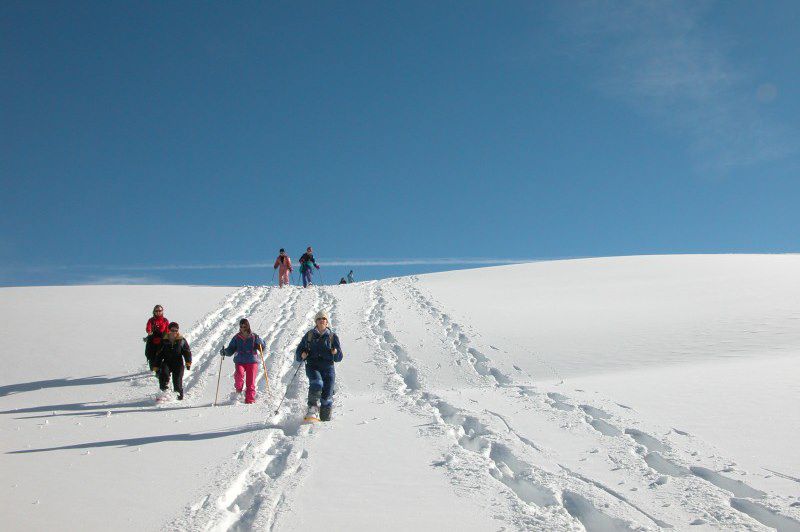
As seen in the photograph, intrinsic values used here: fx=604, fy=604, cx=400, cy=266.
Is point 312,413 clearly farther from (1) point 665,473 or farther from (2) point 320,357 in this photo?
(1) point 665,473

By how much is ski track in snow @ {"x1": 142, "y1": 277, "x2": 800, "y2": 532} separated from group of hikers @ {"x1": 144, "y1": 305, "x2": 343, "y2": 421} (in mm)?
397

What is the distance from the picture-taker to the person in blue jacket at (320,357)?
7918 millimetres

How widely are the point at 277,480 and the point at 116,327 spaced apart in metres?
11.6

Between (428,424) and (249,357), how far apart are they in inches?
133

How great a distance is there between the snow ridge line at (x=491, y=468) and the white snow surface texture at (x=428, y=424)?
27 millimetres

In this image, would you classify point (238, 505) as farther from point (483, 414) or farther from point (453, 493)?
point (483, 414)

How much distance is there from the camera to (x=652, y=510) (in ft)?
15.2

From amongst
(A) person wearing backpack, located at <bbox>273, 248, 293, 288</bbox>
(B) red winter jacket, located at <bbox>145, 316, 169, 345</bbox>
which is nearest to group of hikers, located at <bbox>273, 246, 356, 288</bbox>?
(A) person wearing backpack, located at <bbox>273, 248, 293, 288</bbox>

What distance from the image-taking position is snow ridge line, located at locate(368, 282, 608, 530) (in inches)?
179

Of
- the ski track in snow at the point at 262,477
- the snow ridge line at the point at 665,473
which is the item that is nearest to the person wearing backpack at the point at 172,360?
the ski track in snow at the point at 262,477

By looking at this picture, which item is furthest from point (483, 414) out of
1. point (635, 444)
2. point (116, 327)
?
point (116, 327)

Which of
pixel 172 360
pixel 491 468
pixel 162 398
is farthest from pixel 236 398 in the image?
pixel 491 468

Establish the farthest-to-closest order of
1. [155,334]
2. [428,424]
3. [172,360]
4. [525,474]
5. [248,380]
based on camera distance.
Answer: [155,334]
[172,360]
[248,380]
[428,424]
[525,474]

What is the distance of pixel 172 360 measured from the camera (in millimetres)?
9742
